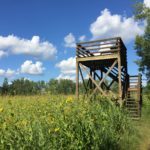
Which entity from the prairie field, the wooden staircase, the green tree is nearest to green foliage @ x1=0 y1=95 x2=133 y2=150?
the prairie field

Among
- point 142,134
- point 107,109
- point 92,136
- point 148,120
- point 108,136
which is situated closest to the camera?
point 92,136

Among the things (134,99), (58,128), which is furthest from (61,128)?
(134,99)

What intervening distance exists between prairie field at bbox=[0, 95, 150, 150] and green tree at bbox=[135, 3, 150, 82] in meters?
15.9

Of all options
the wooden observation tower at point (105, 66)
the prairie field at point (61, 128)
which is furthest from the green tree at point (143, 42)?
the prairie field at point (61, 128)

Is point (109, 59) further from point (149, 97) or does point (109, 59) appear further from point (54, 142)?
point (54, 142)

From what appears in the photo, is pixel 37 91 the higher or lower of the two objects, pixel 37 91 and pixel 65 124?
the higher

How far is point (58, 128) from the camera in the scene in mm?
6023

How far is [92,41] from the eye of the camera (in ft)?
58.1

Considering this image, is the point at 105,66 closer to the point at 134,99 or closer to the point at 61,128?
the point at 134,99

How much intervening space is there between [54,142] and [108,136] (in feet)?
10.0

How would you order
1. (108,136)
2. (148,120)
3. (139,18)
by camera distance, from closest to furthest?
(108,136) → (148,120) → (139,18)

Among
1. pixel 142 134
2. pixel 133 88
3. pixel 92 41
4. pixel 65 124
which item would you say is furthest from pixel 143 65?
pixel 65 124

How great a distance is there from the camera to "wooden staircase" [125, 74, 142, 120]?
1712 centimetres

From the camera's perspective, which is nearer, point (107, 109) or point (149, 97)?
point (107, 109)
